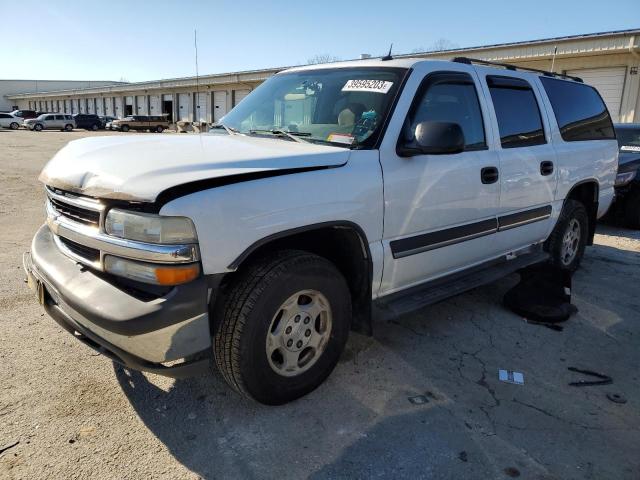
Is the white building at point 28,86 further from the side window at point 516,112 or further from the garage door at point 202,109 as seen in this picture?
the side window at point 516,112

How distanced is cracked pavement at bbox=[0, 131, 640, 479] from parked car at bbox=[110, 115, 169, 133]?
140 ft

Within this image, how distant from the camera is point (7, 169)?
1341 cm

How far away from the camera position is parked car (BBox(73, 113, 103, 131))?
46784 mm

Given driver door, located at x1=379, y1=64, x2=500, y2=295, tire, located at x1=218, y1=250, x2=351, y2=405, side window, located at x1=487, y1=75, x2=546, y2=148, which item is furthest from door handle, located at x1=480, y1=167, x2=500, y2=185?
tire, located at x1=218, y1=250, x2=351, y2=405

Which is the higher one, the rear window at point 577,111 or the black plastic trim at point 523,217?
the rear window at point 577,111

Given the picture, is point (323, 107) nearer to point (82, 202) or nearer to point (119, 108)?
point (82, 202)

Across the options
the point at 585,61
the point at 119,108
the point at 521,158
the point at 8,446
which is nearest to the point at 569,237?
the point at 521,158

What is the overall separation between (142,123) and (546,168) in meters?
43.8

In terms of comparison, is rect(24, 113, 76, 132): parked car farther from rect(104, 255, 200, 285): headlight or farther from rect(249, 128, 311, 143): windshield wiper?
rect(104, 255, 200, 285): headlight

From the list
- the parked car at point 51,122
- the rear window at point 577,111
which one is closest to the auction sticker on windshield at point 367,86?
the rear window at point 577,111

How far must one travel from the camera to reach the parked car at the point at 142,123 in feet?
141

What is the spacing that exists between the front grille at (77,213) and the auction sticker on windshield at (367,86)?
1.81m

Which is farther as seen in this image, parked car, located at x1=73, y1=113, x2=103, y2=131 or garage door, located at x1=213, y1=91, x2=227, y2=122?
parked car, located at x1=73, y1=113, x2=103, y2=131

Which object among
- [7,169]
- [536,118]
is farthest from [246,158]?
[7,169]
